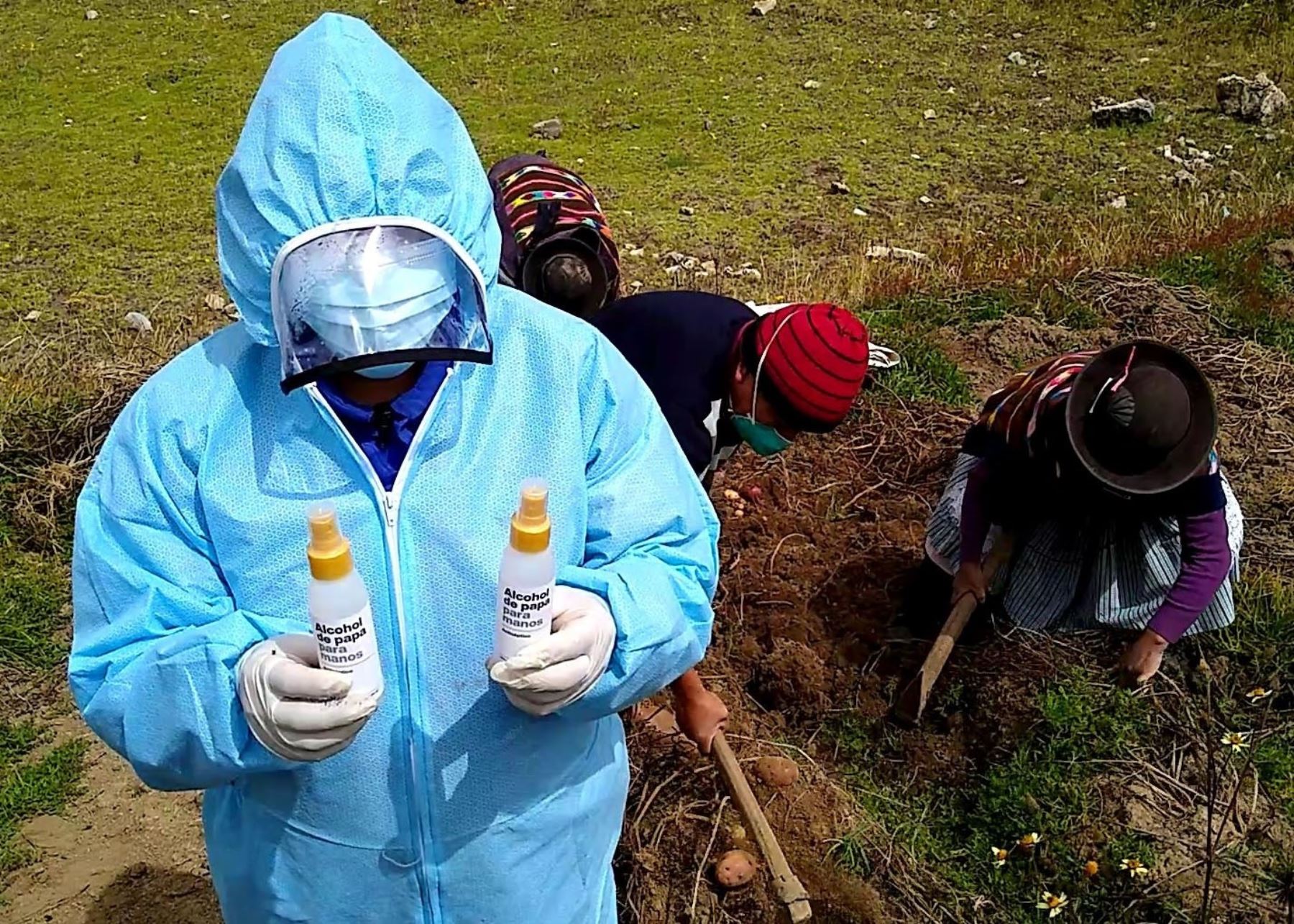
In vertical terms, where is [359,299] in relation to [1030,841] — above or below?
above

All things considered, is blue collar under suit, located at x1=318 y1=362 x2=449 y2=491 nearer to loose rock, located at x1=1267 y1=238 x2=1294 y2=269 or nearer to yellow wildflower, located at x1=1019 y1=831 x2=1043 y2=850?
yellow wildflower, located at x1=1019 y1=831 x2=1043 y2=850

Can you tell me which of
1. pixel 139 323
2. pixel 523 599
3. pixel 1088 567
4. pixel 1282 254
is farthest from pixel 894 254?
pixel 523 599

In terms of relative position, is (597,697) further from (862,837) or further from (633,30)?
(633,30)

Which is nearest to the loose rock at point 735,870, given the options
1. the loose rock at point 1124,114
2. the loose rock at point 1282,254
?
the loose rock at point 1282,254

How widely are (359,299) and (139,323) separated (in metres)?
5.20

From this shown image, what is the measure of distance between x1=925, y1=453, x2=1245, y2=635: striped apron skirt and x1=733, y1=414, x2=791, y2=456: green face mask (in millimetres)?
1051

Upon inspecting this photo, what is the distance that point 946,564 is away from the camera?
349 cm

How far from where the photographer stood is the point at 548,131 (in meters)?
8.64

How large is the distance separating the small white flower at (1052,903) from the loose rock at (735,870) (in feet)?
2.15

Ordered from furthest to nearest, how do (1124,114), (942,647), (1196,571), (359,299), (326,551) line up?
(1124,114)
(942,647)
(1196,571)
(359,299)
(326,551)

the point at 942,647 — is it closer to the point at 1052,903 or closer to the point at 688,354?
the point at 1052,903

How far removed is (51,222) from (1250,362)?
6.86m

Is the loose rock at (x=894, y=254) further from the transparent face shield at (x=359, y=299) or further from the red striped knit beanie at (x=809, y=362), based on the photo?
the transparent face shield at (x=359, y=299)

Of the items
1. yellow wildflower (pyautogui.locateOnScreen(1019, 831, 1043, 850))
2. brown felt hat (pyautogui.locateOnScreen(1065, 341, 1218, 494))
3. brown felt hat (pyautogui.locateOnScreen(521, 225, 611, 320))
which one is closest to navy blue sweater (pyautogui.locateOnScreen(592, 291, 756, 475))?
brown felt hat (pyautogui.locateOnScreen(521, 225, 611, 320))
